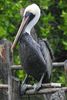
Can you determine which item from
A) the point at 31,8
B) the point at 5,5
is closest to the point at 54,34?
the point at 5,5

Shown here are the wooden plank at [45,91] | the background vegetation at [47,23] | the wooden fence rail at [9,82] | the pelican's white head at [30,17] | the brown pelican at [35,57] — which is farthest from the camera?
the background vegetation at [47,23]

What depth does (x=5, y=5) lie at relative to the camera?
1055cm

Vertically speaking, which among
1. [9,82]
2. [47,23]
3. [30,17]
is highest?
[30,17]

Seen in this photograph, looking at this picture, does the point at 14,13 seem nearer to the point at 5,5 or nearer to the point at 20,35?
the point at 5,5

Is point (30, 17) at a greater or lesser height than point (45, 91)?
greater

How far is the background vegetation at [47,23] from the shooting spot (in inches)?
406

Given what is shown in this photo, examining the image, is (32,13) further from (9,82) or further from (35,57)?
(9,82)

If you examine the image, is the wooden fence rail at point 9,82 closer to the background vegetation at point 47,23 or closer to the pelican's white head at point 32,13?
the pelican's white head at point 32,13

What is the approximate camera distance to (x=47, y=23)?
10906 mm

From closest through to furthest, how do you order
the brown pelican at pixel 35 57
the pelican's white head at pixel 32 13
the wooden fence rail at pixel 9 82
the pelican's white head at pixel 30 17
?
the wooden fence rail at pixel 9 82 → the brown pelican at pixel 35 57 → the pelican's white head at pixel 30 17 → the pelican's white head at pixel 32 13

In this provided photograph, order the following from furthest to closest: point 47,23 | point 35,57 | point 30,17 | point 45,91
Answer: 1. point 47,23
2. point 30,17
3. point 35,57
4. point 45,91

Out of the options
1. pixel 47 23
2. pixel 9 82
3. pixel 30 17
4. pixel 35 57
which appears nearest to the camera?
pixel 9 82

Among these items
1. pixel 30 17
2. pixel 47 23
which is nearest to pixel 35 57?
pixel 30 17

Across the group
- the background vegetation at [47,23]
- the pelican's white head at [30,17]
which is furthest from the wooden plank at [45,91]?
the background vegetation at [47,23]
